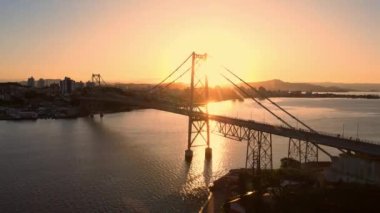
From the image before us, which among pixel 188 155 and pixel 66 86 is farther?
pixel 66 86

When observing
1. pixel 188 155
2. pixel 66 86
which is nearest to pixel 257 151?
pixel 188 155

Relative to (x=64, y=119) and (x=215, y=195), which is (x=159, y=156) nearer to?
(x=215, y=195)

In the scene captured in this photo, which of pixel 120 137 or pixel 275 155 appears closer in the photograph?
pixel 275 155

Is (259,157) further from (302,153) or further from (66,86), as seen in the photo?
(66,86)

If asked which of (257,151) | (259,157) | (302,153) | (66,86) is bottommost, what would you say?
(302,153)

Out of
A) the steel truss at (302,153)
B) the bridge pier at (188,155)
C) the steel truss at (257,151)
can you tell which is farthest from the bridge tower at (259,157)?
the bridge pier at (188,155)

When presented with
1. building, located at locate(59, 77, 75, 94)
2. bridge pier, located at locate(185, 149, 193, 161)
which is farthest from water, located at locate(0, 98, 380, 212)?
building, located at locate(59, 77, 75, 94)

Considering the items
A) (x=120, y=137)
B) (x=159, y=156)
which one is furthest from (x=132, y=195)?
(x=120, y=137)

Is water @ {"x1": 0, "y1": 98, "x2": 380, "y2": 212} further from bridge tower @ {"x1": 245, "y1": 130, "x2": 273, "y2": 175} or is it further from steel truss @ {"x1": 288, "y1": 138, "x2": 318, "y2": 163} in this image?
steel truss @ {"x1": 288, "y1": 138, "x2": 318, "y2": 163}
